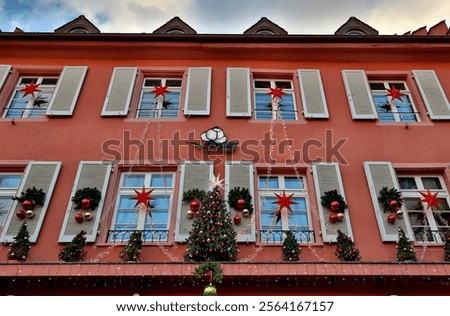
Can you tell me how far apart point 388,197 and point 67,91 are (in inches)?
269

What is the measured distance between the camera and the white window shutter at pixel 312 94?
1020 cm

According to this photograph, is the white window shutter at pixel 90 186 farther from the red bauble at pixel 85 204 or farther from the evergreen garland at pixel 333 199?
the evergreen garland at pixel 333 199

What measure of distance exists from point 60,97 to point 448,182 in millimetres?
7810

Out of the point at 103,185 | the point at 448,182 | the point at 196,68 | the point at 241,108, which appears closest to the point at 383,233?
the point at 448,182

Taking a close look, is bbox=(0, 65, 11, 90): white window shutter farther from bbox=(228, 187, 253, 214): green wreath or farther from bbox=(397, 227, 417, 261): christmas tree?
bbox=(397, 227, 417, 261): christmas tree

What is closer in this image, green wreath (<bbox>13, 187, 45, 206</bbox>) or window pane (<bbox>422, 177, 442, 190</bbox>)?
green wreath (<bbox>13, 187, 45, 206</bbox>)

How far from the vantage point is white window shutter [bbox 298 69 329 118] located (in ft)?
33.5

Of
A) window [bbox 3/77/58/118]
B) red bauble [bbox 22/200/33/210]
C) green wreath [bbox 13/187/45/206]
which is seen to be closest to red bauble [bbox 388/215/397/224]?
green wreath [bbox 13/187/45/206]

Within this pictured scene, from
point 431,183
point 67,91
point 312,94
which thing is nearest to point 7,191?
point 67,91

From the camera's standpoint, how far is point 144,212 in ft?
28.1

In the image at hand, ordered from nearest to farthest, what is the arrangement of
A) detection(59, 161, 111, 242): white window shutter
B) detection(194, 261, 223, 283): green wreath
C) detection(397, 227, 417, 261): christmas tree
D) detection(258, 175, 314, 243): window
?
detection(194, 261, 223, 283): green wreath → detection(397, 227, 417, 261): christmas tree → detection(59, 161, 111, 242): white window shutter → detection(258, 175, 314, 243): window

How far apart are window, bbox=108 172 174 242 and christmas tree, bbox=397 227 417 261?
11.9 ft

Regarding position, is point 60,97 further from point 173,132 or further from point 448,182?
point 448,182

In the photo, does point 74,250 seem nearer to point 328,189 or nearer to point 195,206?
point 195,206
